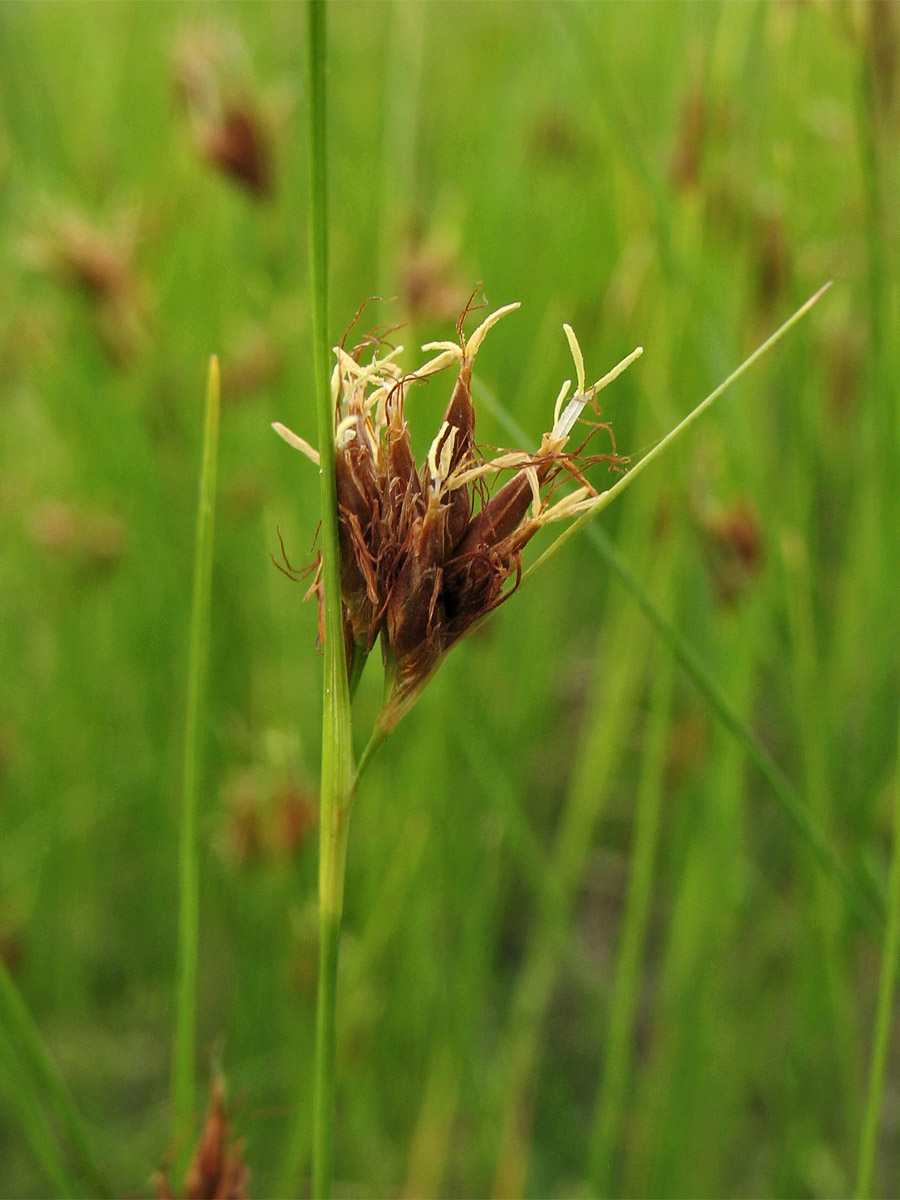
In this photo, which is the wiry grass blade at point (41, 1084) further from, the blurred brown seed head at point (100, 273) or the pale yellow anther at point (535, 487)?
the blurred brown seed head at point (100, 273)

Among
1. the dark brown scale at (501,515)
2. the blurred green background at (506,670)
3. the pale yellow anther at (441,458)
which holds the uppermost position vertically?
the pale yellow anther at (441,458)

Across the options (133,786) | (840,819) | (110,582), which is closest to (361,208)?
(110,582)

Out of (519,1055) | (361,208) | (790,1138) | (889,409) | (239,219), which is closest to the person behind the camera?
(889,409)

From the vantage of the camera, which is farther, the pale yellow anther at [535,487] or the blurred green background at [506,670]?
the blurred green background at [506,670]

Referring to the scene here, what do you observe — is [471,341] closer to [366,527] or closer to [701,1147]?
[366,527]

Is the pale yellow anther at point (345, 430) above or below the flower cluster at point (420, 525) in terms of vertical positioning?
above

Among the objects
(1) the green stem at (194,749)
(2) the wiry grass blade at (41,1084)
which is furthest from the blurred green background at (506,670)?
(2) the wiry grass blade at (41,1084)

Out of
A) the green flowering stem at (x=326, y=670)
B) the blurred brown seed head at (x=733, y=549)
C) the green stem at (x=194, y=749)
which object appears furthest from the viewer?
the blurred brown seed head at (x=733, y=549)
